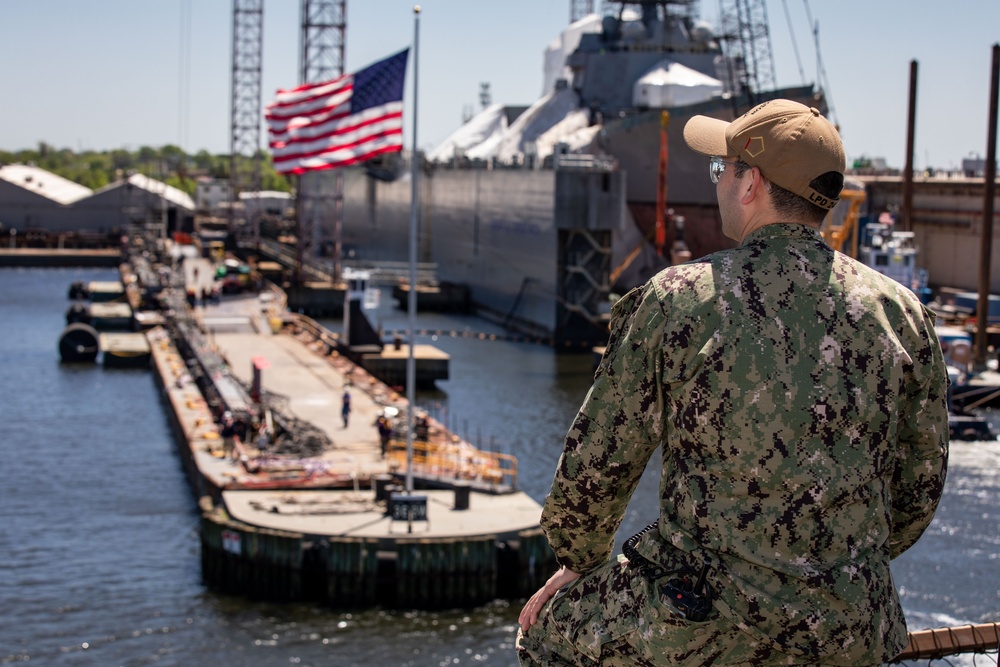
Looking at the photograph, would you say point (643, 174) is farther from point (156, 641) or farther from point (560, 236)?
point (156, 641)

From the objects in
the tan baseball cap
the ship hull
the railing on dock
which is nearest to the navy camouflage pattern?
the tan baseball cap

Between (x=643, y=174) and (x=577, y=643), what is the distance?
6170 centimetres

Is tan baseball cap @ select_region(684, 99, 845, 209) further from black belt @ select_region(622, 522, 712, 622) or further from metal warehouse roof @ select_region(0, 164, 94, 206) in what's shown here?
metal warehouse roof @ select_region(0, 164, 94, 206)

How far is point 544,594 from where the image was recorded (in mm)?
3420

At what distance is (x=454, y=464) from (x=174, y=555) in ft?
19.5

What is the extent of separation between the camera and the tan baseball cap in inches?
124

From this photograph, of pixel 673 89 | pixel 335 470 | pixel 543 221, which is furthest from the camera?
pixel 673 89

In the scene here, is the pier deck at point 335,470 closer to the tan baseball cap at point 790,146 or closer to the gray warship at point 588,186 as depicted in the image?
the gray warship at point 588,186

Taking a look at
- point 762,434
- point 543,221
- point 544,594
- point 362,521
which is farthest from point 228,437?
point 543,221

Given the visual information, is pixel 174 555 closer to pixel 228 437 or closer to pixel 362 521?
pixel 362 521

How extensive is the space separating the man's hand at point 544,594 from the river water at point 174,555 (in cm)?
895

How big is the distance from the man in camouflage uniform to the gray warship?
4730 centimetres

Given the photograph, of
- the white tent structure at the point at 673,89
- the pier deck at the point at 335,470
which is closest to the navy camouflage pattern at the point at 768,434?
the pier deck at the point at 335,470

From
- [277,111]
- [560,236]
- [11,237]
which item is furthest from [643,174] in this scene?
[11,237]
